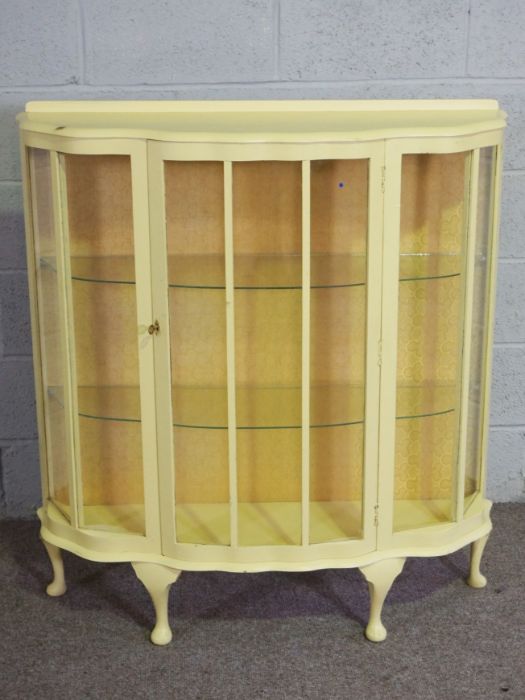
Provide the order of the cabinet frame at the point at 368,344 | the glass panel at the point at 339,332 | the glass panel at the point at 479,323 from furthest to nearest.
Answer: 1. the glass panel at the point at 479,323
2. the glass panel at the point at 339,332
3. the cabinet frame at the point at 368,344

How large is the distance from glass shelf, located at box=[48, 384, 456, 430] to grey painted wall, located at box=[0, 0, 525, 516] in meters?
0.77

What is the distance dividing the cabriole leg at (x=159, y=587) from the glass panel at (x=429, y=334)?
0.56 m

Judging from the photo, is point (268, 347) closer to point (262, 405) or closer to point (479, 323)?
point (262, 405)

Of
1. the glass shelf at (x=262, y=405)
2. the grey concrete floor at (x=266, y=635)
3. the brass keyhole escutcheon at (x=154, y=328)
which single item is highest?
the brass keyhole escutcheon at (x=154, y=328)

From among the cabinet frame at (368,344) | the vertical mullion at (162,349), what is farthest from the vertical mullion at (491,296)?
the vertical mullion at (162,349)

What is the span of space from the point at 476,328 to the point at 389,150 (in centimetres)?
51

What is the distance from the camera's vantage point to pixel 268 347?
7.43 ft

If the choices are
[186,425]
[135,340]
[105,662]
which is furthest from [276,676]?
[135,340]

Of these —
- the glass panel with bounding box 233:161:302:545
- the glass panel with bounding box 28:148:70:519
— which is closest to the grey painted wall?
the glass panel with bounding box 28:148:70:519

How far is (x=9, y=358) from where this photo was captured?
2850 mm

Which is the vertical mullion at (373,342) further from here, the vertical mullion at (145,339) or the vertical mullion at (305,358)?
the vertical mullion at (145,339)

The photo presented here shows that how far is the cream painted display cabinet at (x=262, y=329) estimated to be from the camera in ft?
6.81

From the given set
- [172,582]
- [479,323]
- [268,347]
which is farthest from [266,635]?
[479,323]

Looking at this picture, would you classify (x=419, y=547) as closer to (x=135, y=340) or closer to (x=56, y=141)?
(x=135, y=340)
